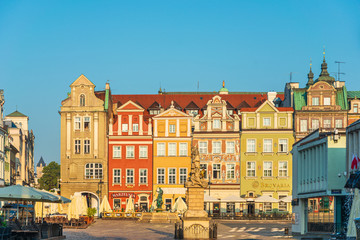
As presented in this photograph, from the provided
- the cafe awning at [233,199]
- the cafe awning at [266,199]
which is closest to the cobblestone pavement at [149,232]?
the cafe awning at [266,199]

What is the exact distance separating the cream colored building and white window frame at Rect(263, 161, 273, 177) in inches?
736

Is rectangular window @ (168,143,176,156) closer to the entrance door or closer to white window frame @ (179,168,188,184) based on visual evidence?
white window frame @ (179,168,188,184)

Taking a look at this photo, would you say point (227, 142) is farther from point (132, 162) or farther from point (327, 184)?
point (327, 184)

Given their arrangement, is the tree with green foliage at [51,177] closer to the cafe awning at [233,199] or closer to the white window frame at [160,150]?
the white window frame at [160,150]

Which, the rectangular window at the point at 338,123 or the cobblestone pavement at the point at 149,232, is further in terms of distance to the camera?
the rectangular window at the point at 338,123

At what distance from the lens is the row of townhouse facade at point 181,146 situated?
8688 centimetres

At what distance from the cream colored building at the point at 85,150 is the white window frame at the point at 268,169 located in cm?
1870

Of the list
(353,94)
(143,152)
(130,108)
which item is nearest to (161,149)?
(143,152)

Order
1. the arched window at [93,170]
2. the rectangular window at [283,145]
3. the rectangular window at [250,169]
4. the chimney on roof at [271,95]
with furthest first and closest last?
1. the chimney on roof at [271,95]
2. the arched window at [93,170]
3. the rectangular window at [250,169]
4. the rectangular window at [283,145]

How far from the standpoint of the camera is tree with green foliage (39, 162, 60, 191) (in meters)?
143

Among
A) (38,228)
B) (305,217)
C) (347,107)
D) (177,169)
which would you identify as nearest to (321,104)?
(347,107)

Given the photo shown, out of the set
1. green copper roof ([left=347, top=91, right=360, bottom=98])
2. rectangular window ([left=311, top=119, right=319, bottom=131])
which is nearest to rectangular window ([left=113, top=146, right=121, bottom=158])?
rectangular window ([left=311, top=119, right=319, bottom=131])

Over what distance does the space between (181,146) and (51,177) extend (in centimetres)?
6176

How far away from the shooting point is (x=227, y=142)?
87.8m
